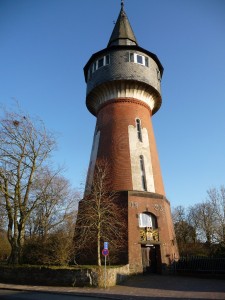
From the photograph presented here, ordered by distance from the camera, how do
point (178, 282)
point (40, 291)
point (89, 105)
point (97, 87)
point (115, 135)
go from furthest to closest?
point (89, 105) < point (97, 87) < point (115, 135) < point (178, 282) < point (40, 291)

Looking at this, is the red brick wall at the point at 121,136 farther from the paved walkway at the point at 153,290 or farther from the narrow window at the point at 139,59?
the paved walkway at the point at 153,290

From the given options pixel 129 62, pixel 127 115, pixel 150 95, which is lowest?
pixel 127 115

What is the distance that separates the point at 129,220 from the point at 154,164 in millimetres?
5646

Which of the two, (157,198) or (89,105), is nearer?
(157,198)

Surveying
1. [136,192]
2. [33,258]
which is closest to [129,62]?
[136,192]

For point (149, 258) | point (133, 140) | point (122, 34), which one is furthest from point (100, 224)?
point (122, 34)

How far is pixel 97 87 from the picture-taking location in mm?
23938

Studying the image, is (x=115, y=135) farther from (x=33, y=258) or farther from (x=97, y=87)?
(x=33, y=258)

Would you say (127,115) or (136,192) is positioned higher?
(127,115)

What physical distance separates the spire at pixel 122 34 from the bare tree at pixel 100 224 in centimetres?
1318

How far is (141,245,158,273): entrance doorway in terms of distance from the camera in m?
19.0

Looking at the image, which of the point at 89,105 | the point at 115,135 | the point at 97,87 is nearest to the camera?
the point at 115,135

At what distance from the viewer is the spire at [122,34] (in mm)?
26438

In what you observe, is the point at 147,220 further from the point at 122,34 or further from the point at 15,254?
the point at 122,34
